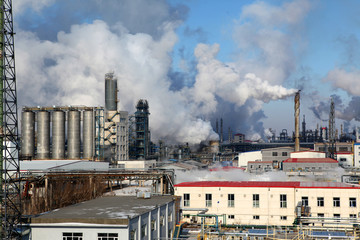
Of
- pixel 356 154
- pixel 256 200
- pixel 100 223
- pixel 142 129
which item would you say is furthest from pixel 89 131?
pixel 100 223

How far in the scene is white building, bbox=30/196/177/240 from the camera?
1978cm

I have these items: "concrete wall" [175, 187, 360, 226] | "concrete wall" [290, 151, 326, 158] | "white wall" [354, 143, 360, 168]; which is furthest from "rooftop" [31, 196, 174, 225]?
"white wall" [354, 143, 360, 168]

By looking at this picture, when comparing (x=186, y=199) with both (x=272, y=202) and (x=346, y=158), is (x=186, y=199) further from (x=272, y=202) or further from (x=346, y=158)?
(x=346, y=158)

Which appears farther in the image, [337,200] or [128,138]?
[128,138]

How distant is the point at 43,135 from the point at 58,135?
2856 mm

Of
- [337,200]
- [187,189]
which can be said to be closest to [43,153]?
[187,189]

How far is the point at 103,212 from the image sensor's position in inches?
893

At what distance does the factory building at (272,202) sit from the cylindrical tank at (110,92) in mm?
51174

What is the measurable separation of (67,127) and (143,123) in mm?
15266

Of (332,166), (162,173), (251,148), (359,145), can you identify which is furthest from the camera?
(251,148)

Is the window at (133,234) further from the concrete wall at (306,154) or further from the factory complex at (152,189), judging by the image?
the concrete wall at (306,154)

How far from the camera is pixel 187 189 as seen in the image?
122 ft

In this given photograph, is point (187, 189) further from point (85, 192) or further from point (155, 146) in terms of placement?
point (155, 146)

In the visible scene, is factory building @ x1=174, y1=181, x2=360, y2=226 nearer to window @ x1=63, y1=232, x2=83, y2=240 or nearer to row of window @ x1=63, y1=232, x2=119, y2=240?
row of window @ x1=63, y1=232, x2=119, y2=240
